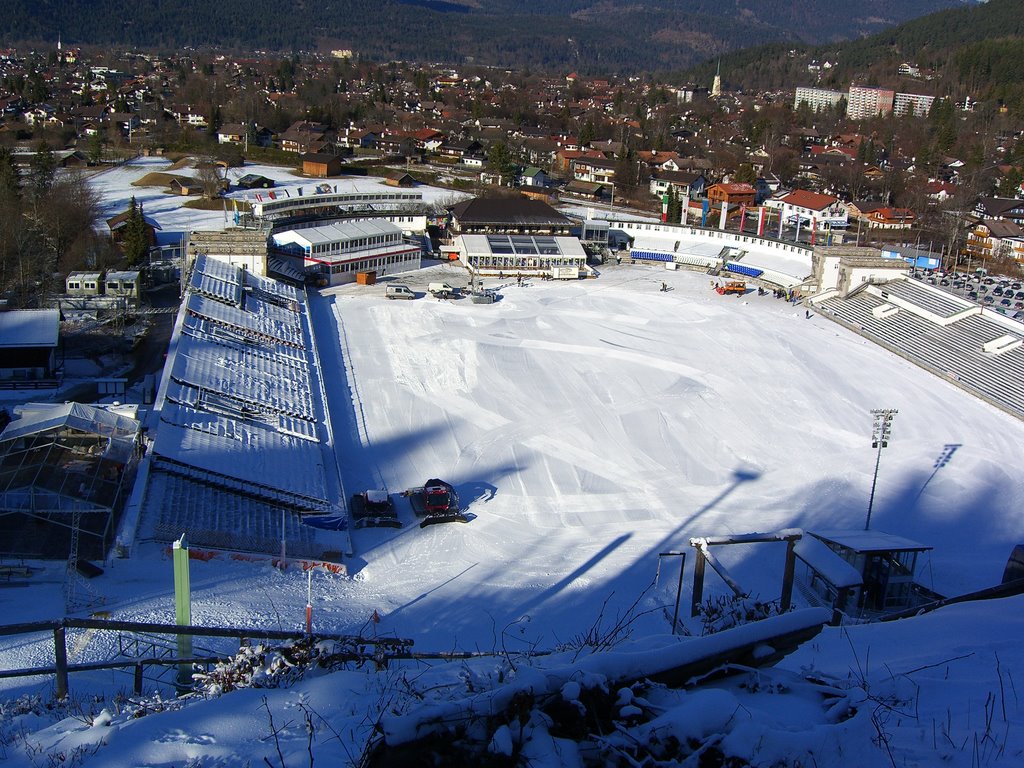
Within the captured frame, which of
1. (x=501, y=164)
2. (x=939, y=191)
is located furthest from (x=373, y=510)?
(x=939, y=191)

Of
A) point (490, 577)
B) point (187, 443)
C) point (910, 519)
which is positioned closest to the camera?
point (490, 577)

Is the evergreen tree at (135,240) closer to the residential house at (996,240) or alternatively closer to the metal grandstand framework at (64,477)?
the metal grandstand framework at (64,477)

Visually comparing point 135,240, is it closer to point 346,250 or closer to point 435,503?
point 346,250

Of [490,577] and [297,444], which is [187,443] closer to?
[297,444]

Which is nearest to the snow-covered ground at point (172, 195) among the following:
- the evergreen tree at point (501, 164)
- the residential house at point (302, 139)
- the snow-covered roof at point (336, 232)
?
the snow-covered roof at point (336, 232)

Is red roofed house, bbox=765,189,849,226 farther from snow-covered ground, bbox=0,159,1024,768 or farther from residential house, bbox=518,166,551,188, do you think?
snow-covered ground, bbox=0,159,1024,768

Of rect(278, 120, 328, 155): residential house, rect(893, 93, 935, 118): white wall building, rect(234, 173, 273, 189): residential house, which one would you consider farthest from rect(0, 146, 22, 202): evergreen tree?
rect(893, 93, 935, 118): white wall building

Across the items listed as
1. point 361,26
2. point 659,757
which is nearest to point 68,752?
point 659,757
